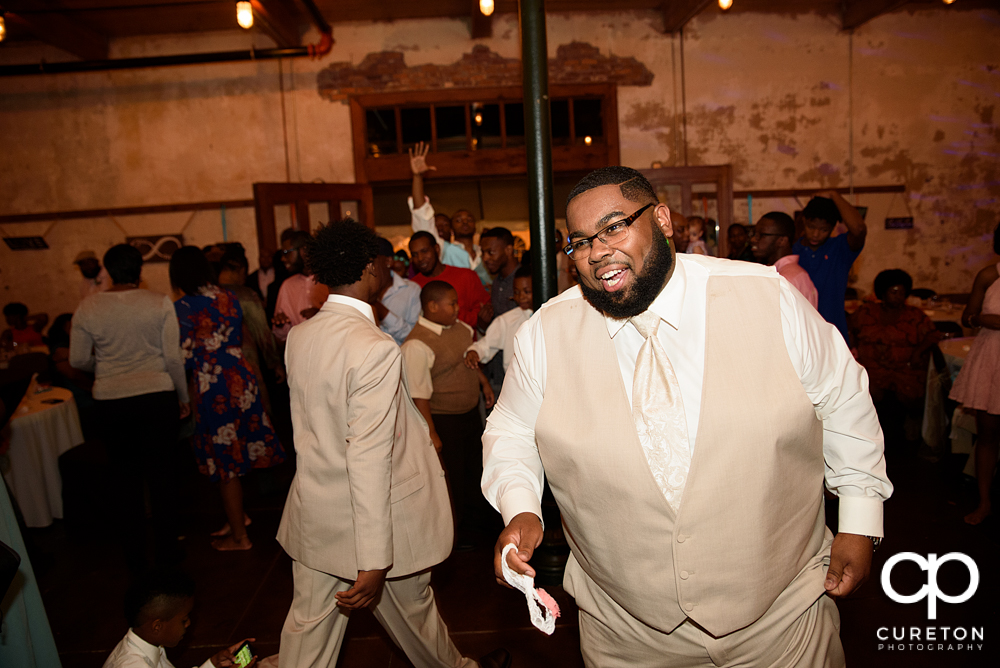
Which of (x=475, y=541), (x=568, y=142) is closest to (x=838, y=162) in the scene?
(x=568, y=142)

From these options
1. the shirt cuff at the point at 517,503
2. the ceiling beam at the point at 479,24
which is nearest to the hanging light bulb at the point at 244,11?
the ceiling beam at the point at 479,24

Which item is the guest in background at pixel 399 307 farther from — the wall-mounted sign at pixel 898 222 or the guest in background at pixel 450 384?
the wall-mounted sign at pixel 898 222

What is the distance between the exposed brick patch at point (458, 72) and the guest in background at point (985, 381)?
18.5ft

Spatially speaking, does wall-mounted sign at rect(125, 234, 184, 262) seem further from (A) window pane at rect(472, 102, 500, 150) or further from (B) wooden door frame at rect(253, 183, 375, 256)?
(A) window pane at rect(472, 102, 500, 150)

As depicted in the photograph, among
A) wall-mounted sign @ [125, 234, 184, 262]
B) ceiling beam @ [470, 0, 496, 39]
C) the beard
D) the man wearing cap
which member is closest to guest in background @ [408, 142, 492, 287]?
ceiling beam @ [470, 0, 496, 39]

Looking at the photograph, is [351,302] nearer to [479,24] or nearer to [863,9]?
[479,24]

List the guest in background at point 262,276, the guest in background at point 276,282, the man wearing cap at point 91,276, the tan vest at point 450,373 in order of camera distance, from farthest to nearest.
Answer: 1. the man wearing cap at point 91,276
2. the guest in background at point 262,276
3. the guest in background at point 276,282
4. the tan vest at point 450,373

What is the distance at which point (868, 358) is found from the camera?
17.0ft

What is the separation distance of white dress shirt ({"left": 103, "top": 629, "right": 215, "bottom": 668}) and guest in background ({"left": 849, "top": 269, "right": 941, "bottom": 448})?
5136mm

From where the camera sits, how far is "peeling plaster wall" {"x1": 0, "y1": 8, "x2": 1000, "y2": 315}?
324 inches

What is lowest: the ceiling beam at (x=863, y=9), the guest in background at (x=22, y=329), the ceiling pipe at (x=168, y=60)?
the guest in background at (x=22, y=329)

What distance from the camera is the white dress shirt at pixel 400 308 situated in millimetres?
4188

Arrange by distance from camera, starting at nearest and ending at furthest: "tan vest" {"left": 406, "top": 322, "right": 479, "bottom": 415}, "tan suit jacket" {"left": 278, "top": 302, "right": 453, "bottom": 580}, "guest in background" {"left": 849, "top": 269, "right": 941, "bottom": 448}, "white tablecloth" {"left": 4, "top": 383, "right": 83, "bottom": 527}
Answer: "tan suit jacket" {"left": 278, "top": 302, "right": 453, "bottom": 580}
"tan vest" {"left": 406, "top": 322, "right": 479, "bottom": 415}
"white tablecloth" {"left": 4, "top": 383, "right": 83, "bottom": 527}
"guest in background" {"left": 849, "top": 269, "right": 941, "bottom": 448}

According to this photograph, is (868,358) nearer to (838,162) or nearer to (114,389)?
(838,162)
